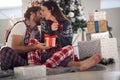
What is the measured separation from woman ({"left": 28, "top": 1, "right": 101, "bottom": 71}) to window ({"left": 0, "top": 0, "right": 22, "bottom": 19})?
452 cm

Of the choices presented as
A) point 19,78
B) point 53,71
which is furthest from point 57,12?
point 19,78

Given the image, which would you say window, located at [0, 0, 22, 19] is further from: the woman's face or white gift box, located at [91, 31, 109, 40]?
the woman's face

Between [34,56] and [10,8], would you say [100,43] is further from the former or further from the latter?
[10,8]

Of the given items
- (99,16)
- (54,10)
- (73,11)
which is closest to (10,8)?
(73,11)

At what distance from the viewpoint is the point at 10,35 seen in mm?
2676

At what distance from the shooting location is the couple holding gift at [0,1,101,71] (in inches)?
98.7

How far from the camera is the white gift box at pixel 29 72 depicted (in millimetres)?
2182

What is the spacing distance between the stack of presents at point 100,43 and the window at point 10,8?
379 cm

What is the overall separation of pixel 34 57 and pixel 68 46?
35 cm

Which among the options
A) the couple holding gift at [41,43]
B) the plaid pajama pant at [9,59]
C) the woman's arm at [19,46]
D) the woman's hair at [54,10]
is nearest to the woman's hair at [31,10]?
the couple holding gift at [41,43]

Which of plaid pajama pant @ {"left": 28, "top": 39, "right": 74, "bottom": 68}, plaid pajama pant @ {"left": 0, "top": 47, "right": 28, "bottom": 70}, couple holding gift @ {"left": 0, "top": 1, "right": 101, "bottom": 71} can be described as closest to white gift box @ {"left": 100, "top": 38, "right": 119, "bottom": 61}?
couple holding gift @ {"left": 0, "top": 1, "right": 101, "bottom": 71}

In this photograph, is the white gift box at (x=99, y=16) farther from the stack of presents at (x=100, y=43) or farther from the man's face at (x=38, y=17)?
the man's face at (x=38, y=17)

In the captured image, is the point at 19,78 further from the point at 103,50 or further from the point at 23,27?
the point at 103,50

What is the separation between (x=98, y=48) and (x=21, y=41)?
1.07 m
